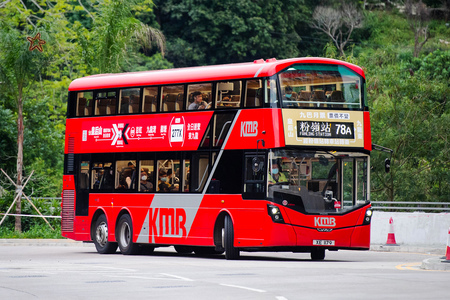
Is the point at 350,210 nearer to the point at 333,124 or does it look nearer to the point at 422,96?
the point at 333,124

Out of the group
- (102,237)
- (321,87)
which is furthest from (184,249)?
(321,87)

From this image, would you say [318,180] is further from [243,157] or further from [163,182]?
[163,182]

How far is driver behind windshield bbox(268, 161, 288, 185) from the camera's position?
21062 millimetres

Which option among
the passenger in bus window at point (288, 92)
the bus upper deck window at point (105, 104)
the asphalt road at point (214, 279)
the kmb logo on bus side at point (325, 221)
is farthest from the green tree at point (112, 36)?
the kmb logo on bus side at point (325, 221)

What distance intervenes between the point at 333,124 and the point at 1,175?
18.8 meters

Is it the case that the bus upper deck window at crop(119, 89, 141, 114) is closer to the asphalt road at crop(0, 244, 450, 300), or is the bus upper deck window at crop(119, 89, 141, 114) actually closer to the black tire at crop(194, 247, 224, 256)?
the black tire at crop(194, 247, 224, 256)

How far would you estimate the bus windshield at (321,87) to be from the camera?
2120 cm

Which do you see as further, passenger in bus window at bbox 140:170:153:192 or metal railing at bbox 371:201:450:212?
metal railing at bbox 371:201:450:212

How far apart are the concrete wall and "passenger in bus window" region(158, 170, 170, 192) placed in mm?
8494

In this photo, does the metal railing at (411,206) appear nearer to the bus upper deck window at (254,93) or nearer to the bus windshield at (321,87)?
the bus windshield at (321,87)

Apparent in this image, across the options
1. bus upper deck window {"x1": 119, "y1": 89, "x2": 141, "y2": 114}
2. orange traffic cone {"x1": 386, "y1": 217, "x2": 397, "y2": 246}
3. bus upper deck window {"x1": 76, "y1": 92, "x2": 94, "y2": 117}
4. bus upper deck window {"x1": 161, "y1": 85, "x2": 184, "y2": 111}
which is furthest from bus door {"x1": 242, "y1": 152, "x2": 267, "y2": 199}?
orange traffic cone {"x1": 386, "y1": 217, "x2": 397, "y2": 246}

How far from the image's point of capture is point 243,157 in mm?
21641

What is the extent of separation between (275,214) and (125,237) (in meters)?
5.65

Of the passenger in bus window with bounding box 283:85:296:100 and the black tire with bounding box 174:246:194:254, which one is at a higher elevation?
the passenger in bus window with bounding box 283:85:296:100
